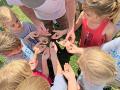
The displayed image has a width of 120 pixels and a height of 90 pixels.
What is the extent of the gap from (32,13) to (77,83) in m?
1.03

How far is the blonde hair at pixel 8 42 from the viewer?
117 inches

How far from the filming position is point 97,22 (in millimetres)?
3035

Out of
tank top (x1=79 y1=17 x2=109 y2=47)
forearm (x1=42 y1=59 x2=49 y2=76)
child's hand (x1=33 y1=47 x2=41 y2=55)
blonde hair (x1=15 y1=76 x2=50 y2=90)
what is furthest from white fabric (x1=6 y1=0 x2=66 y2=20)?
blonde hair (x1=15 y1=76 x2=50 y2=90)

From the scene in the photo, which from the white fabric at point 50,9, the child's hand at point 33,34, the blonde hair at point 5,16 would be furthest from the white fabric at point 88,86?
the blonde hair at point 5,16

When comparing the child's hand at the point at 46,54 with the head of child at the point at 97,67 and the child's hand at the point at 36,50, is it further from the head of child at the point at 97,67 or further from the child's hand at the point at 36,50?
the head of child at the point at 97,67

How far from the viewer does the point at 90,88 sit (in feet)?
9.07

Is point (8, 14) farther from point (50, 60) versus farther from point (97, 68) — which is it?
point (97, 68)

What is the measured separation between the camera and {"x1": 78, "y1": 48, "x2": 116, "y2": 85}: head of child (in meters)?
2.55

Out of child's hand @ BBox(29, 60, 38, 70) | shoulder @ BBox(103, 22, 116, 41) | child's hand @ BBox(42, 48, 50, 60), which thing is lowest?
child's hand @ BBox(29, 60, 38, 70)

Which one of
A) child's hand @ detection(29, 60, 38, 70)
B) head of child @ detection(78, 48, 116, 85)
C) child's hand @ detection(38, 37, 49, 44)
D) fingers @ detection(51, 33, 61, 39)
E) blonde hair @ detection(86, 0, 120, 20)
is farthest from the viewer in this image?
fingers @ detection(51, 33, 61, 39)

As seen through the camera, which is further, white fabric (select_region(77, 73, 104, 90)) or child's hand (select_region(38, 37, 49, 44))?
child's hand (select_region(38, 37, 49, 44))

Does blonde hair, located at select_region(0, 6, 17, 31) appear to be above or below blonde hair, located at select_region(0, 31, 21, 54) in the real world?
above

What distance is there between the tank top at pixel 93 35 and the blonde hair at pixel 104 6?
0.45 feet

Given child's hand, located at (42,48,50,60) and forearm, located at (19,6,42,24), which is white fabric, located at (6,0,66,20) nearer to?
forearm, located at (19,6,42,24)
